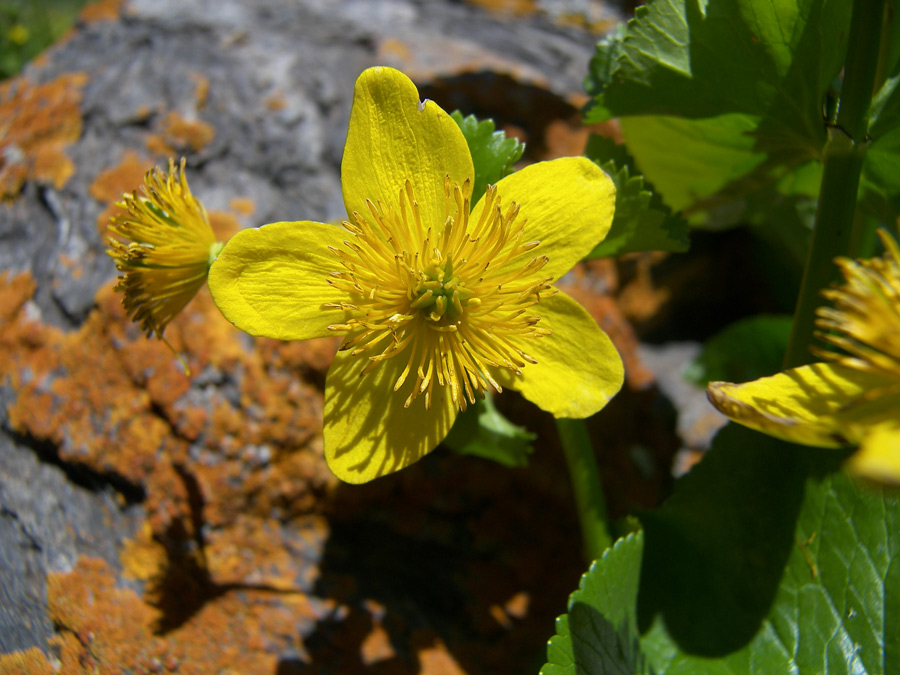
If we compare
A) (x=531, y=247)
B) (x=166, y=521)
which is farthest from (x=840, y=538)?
(x=166, y=521)

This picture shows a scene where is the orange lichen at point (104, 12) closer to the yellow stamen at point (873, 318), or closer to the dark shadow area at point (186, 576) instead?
the dark shadow area at point (186, 576)

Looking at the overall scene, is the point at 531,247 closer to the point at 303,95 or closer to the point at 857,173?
the point at 857,173

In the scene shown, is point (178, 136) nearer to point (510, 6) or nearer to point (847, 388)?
point (510, 6)

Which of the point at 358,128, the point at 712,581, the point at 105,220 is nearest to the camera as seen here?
the point at 358,128

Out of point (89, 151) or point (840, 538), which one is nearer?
point (840, 538)

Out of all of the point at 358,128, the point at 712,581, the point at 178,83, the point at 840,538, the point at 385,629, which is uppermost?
the point at 358,128

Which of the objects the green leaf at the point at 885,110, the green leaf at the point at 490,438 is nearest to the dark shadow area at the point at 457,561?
the green leaf at the point at 490,438
